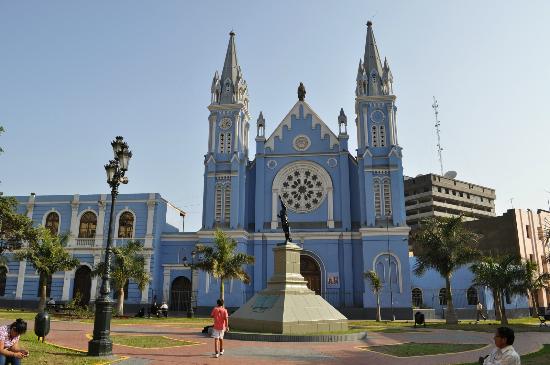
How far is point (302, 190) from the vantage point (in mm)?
38625

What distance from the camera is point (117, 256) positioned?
98.8 ft

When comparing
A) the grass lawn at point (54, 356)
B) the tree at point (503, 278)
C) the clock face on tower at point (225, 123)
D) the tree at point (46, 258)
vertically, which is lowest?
the grass lawn at point (54, 356)

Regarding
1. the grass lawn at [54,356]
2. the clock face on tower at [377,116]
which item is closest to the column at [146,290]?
the clock face on tower at [377,116]

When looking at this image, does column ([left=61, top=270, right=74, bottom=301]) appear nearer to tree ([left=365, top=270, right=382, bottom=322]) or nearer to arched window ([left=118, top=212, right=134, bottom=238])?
arched window ([left=118, top=212, right=134, bottom=238])

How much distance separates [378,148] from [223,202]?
1347 cm

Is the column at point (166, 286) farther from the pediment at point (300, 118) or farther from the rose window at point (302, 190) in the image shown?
the pediment at point (300, 118)

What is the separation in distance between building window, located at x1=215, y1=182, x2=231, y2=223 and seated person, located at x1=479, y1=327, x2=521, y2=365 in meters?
32.1

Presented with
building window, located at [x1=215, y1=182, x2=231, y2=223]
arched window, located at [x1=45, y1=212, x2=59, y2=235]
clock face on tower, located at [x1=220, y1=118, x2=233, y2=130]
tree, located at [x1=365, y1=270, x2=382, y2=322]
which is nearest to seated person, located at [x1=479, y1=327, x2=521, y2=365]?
tree, located at [x1=365, y1=270, x2=382, y2=322]

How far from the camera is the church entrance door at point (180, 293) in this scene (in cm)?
3778

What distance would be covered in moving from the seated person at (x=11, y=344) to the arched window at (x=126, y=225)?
3160cm

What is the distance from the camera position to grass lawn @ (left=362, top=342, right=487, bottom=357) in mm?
13047

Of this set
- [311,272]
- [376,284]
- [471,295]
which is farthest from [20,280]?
[471,295]

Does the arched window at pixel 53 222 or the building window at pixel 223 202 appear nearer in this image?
the building window at pixel 223 202

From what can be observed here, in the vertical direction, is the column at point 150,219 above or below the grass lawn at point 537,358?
above
